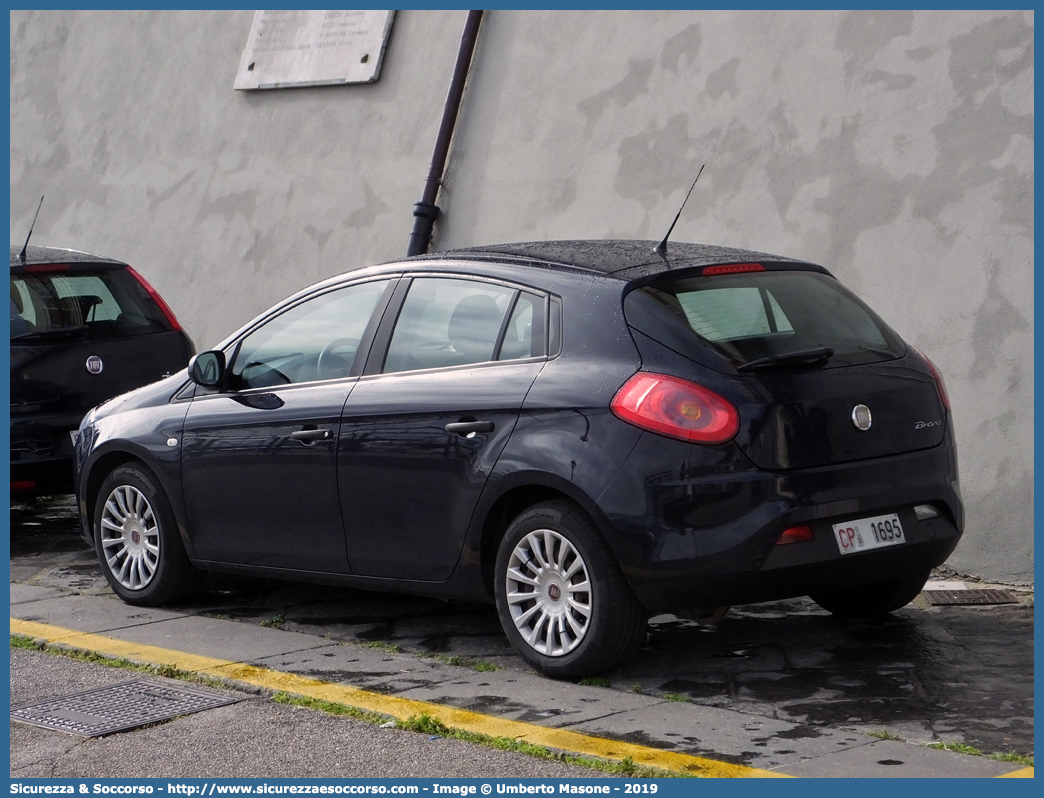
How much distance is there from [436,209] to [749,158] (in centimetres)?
256

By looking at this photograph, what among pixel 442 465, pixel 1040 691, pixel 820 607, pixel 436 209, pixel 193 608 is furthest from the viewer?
pixel 436 209

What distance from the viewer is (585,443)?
5211 millimetres

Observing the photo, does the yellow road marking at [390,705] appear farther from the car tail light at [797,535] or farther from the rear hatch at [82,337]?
the rear hatch at [82,337]

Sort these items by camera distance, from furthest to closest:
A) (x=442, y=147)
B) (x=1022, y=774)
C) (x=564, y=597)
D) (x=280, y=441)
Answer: (x=442, y=147) < (x=280, y=441) < (x=564, y=597) < (x=1022, y=774)

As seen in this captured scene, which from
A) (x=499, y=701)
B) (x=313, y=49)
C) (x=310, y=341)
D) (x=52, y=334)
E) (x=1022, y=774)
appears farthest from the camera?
(x=313, y=49)

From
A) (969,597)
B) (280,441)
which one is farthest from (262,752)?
(969,597)

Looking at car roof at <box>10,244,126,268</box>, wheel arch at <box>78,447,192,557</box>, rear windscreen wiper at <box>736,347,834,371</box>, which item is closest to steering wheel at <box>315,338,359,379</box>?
wheel arch at <box>78,447,192,557</box>

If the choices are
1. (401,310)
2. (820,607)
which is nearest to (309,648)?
(401,310)

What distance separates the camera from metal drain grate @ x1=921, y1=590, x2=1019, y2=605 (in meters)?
6.83

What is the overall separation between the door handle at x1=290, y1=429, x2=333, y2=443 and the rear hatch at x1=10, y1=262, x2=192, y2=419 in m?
2.74

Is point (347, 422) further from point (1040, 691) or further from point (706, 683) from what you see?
point (1040, 691)

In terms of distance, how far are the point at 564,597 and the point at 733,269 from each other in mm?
1398

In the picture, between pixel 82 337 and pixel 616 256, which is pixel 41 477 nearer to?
pixel 82 337

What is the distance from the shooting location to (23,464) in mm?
8219
